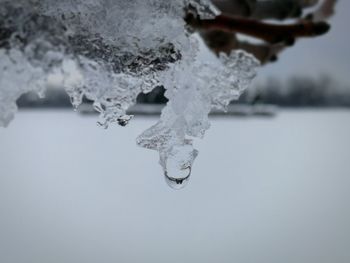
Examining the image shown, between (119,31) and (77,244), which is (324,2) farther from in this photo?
(77,244)

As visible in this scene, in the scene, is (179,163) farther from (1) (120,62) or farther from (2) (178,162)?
(1) (120,62)

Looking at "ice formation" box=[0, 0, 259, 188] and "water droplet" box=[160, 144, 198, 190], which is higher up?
"ice formation" box=[0, 0, 259, 188]

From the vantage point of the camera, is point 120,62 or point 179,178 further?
point 179,178

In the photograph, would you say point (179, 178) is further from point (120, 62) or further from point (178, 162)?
point (120, 62)

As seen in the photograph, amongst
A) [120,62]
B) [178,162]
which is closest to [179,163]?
[178,162]

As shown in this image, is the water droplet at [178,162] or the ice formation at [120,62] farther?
the water droplet at [178,162]

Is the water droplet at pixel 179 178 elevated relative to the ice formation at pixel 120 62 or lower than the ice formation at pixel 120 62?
lower

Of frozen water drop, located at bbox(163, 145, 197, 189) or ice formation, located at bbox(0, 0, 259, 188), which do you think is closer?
ice formation, located at bbox(0, 0, 259, 188)

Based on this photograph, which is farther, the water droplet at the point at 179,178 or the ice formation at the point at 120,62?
the water droplet at the point at 179,178

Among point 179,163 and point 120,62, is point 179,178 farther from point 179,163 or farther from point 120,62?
point 120,62
